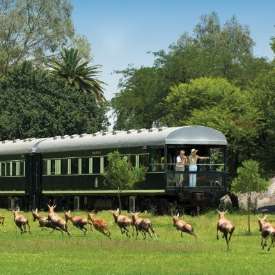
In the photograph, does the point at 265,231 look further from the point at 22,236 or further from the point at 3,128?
the point at 3,128

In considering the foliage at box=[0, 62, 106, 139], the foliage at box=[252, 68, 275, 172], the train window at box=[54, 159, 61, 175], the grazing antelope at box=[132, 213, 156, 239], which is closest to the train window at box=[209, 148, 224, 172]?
the train window at box=[54, 159, 61, 175]

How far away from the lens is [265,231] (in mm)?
24203

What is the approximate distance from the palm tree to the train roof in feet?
129

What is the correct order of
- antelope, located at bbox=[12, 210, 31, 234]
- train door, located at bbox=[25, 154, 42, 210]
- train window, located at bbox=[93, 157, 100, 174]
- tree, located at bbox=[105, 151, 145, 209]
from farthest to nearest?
train door, located at bbox=[25, 154, 42, 210] < train window, located at bbox=[93, 157, 100, 174] < tree, located at bbox=[105, 151, 145, 209] < antelope, located at bbox=[12, 210, 31, 234]

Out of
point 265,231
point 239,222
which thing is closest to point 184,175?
point 239,222

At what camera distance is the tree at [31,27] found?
84375 mm

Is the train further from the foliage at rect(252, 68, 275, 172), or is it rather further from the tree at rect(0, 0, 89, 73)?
the tree at rect(0, 0, 89, 73)

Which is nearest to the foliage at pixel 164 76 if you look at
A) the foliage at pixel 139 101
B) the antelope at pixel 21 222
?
the foliage at pixel 139 101

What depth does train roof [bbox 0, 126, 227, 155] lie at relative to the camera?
41.6 meters

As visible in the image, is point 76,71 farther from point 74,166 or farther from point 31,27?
point 74,166

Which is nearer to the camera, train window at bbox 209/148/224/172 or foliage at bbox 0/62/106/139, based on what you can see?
train window at bbox 209/148/224/172

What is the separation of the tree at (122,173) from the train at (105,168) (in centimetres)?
80

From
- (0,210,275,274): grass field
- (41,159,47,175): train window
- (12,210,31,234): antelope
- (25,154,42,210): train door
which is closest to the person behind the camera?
(0,210,275,274): grass field

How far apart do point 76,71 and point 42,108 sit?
17.6 metres
